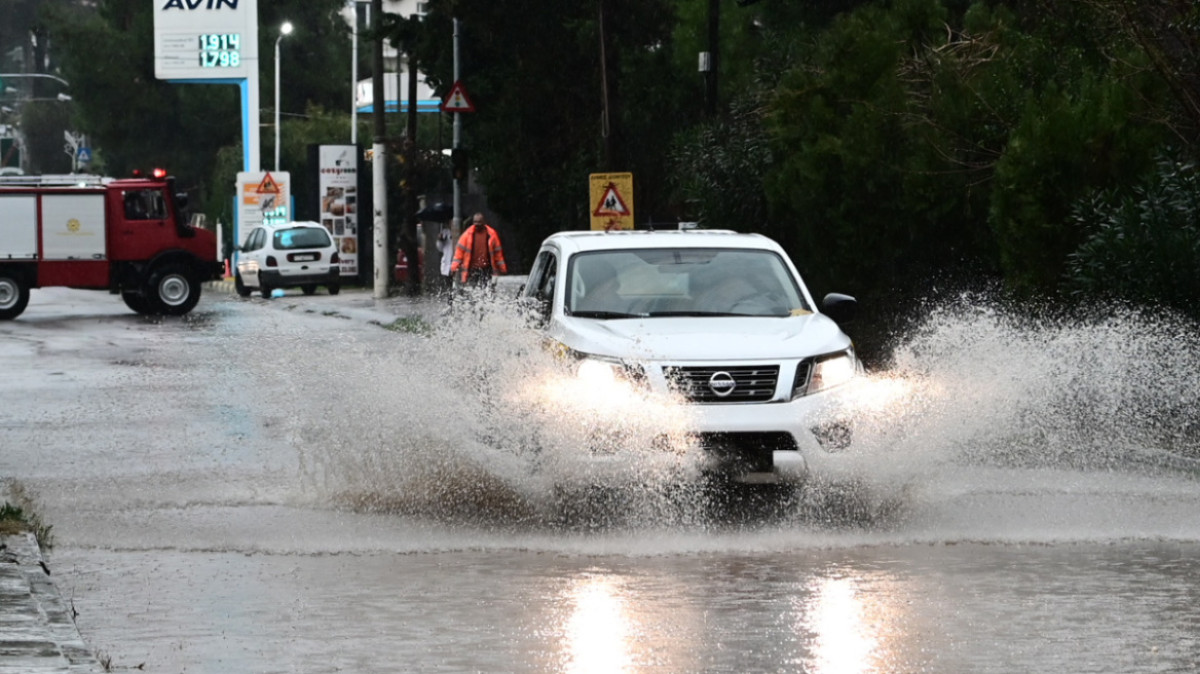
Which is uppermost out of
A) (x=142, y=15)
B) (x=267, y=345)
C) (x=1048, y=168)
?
(x=142, y=15)

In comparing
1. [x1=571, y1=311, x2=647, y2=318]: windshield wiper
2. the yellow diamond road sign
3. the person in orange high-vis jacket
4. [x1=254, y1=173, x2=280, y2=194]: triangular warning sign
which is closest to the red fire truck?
the person in orange high-vis jacket

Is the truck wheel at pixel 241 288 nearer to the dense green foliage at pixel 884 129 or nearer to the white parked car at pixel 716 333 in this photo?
the dense green foliage at pixel 884 129

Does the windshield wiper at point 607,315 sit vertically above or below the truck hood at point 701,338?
above

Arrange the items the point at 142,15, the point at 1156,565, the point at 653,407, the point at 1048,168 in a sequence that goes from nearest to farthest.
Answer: the point at 1156,565 < the point at 653,407 < the point at 1048,168 < the point at 142,15

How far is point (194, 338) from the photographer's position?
3039cm

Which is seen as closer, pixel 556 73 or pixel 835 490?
pixel 835 490

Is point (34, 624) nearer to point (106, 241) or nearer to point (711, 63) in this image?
point (711, 63)

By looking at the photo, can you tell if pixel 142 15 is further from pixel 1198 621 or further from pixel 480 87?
pixel 1198 621

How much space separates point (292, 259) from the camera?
4916 centimetres

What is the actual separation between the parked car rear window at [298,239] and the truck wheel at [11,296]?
11.3 m

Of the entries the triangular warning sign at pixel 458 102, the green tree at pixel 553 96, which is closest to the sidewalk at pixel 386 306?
the green tree at pixel 553 96

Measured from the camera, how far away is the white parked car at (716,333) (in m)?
11.2

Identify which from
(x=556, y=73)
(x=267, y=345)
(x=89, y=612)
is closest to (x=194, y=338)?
(x=267, y=345)

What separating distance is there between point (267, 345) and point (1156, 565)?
20994mm
